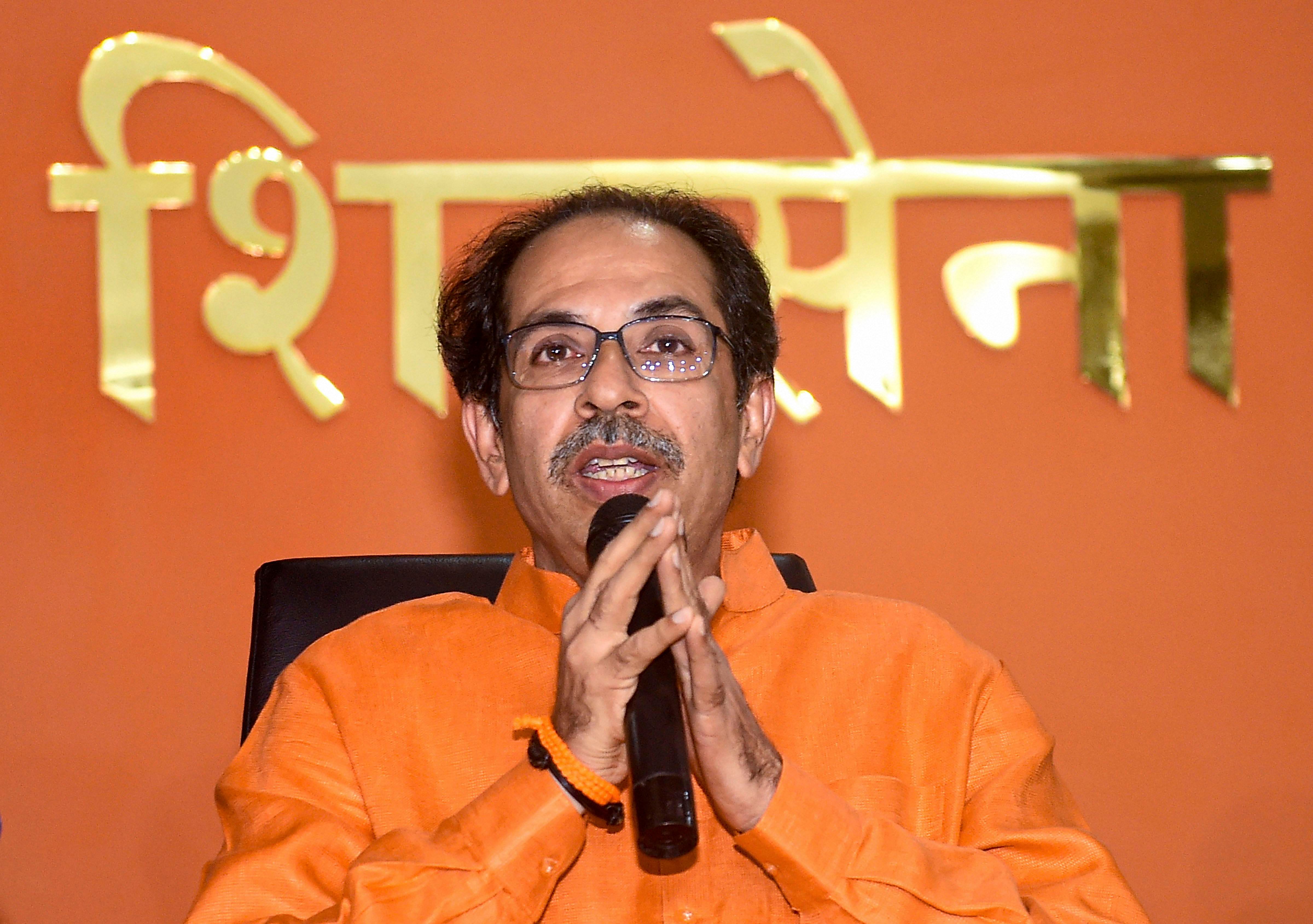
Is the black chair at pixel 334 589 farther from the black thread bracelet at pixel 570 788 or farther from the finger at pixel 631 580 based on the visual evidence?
the finger at pixel 631 580

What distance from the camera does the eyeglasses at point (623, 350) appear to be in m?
1.71

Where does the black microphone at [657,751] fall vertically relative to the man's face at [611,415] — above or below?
below

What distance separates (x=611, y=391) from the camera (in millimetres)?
1640

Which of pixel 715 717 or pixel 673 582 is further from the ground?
pixel 673 582

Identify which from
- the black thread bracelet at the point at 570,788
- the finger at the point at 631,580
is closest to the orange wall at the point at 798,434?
the black thread bracelet at the point at 570,788

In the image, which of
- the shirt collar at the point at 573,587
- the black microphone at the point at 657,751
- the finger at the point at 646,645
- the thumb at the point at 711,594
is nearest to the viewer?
the black microphone at the point at 657,751

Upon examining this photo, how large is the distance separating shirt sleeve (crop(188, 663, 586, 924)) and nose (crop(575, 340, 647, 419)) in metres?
0.43

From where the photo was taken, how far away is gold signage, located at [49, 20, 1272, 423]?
2.67 metres

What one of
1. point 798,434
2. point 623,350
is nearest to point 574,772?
point 623,350

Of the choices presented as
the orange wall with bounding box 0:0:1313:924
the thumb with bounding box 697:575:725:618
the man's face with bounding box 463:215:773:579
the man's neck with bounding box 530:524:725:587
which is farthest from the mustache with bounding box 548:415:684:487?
the orange wall with bounding box 0:0:1313:924

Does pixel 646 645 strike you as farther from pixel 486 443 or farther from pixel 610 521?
pixel 486 443

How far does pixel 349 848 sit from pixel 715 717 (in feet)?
1.53

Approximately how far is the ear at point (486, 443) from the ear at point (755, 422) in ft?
1.04

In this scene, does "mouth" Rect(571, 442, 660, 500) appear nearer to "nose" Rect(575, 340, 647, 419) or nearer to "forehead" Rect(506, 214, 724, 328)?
"nose" Rect(575, 340, 647, 419)
